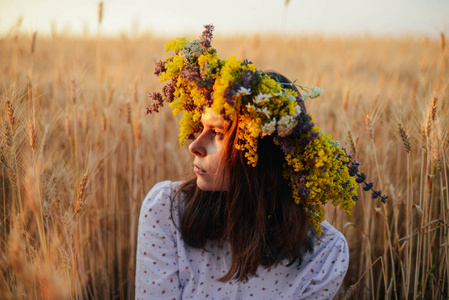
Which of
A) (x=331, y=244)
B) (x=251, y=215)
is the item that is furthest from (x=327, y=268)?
(x=251, y=215)

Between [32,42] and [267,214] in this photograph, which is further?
[32,42]

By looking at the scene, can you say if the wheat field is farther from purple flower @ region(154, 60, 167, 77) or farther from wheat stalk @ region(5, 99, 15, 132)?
purple flower @ region(154, 60, 167, 77)

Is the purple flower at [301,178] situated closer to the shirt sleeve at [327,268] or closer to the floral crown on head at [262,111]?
the floral crown on head at [262,111]

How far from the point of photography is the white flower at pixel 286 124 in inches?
32.4

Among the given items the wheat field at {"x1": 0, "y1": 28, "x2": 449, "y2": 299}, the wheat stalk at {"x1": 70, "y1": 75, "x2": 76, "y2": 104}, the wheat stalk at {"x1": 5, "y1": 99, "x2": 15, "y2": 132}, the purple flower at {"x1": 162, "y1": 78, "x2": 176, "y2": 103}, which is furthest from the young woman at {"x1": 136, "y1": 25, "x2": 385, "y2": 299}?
the wheat stalk at {"x1": 70, "y1": 75, "x2": 76, "y2": 104}

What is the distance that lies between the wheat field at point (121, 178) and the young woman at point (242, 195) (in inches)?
9.5

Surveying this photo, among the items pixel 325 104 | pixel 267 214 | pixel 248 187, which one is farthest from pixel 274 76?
pixel 325 104

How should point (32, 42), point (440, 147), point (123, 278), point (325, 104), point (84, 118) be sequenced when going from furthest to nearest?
1. point (325, 104)
2. point (123, 278)
3. point (84, 118)
4. point (32, 42)
5. point (440, 147)

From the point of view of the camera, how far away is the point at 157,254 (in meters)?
1.15

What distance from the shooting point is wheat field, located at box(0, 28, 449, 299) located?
3.43ft

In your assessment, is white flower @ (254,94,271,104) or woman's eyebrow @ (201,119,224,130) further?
woman's eyebrow @ (201,119,224,130)

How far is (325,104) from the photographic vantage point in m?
2.30

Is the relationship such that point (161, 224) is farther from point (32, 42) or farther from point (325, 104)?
point (325, 104)

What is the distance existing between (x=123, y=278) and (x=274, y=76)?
4.71 ft
